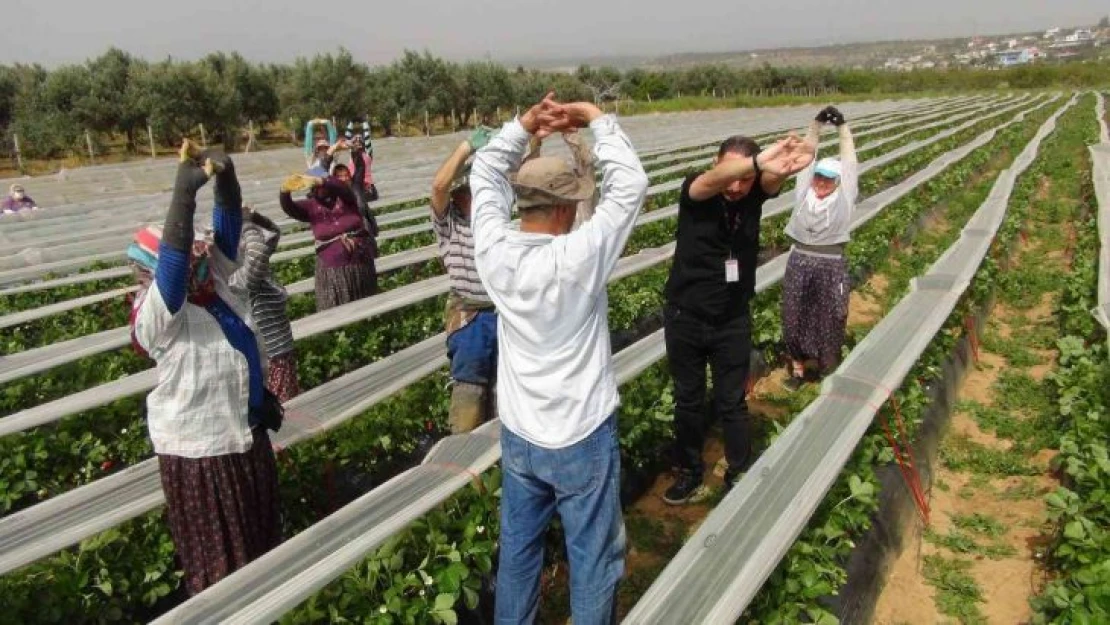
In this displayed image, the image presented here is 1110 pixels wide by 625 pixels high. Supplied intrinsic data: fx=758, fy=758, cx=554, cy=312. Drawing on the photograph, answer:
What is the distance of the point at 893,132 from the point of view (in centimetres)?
2509

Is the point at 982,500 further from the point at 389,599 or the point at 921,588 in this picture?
the point at 389,599

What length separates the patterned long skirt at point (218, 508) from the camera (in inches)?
114

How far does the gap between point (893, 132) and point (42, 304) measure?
80.5ft

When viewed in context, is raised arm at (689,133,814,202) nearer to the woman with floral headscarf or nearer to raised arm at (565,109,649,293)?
raised arm at (565,109,649,293)

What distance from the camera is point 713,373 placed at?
3.98 metres

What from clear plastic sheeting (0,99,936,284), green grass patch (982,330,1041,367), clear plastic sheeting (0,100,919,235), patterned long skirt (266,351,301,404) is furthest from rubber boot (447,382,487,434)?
clear plastic sheeting (0,100,919,235)

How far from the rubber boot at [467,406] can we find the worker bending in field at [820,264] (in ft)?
8.92

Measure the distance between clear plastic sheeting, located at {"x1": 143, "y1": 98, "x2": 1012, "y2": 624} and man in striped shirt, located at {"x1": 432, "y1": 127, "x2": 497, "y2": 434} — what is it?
0.20m

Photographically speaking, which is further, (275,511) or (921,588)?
(921,588)

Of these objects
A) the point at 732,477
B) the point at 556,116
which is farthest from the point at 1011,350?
the point at 556,116

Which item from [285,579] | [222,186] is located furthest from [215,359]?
[285,579]

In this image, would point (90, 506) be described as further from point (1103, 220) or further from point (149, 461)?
point (1103, 220)

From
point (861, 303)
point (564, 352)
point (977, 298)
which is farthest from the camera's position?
point (861, 303)

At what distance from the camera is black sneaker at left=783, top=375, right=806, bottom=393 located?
588 cm
